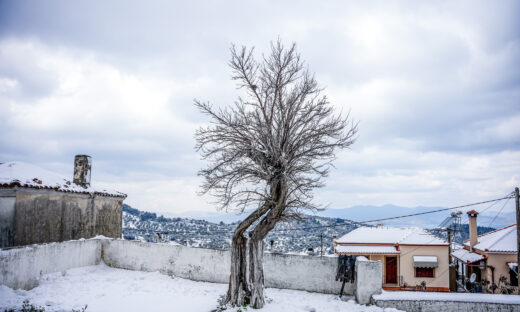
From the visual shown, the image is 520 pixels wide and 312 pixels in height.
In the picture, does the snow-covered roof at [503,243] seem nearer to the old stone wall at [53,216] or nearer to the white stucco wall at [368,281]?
the white stucco wall at [368,281]

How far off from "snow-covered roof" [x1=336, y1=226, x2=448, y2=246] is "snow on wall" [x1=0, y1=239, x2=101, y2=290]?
18648mm

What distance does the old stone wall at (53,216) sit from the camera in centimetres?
1275

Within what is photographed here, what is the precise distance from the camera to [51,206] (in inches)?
568

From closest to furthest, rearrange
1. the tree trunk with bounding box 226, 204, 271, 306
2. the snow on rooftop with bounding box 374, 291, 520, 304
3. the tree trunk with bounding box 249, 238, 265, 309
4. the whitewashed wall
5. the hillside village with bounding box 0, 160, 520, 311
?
the snow on rooftop with bounding box 374, 291, 520, 304
the tree trunk with bounding box 249, 238, 265, 309
the tree trunk with bounding box 226, 204, 271, 306
the whitewashed wall
the hillside village with bounding box 0, 160, 520, 311

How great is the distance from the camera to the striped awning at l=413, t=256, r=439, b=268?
23.9 metres

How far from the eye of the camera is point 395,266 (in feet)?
81.9

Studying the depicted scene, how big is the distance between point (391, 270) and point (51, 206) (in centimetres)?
2277

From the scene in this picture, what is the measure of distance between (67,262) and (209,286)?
5767 millimetres

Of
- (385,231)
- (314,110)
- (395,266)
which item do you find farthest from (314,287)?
(385,231)

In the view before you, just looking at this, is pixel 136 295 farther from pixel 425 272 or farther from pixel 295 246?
pixel 425 272

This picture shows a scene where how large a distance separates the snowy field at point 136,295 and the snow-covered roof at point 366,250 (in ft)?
45.7

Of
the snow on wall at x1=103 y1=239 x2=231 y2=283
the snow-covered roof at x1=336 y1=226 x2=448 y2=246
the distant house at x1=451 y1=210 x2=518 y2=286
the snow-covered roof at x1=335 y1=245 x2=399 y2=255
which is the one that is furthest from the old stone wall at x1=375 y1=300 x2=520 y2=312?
the snow-covered roof at x1=336 y1=226 x2=448 y2=246

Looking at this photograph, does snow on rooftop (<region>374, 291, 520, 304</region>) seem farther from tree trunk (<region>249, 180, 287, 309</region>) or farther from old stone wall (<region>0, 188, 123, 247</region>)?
old stone wall (<region>0, 188, 123, 247</region>)

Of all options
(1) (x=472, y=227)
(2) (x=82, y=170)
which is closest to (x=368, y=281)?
(2) (x=82, y=170)
